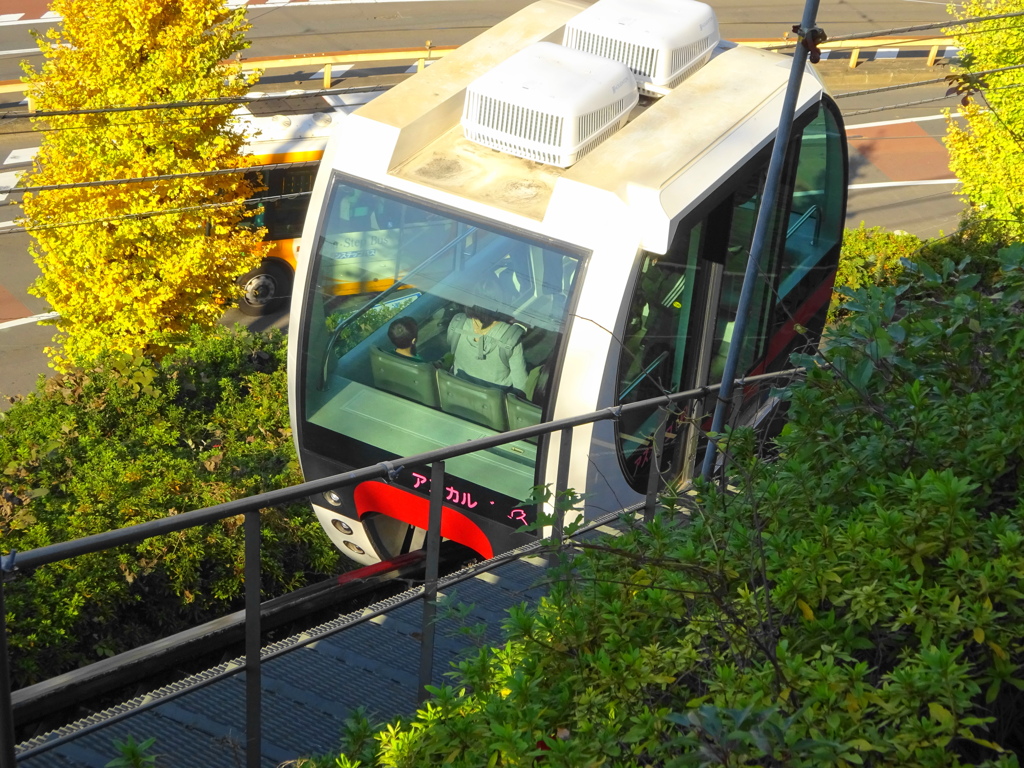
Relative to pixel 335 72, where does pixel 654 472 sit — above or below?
above

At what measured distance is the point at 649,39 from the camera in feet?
24.2

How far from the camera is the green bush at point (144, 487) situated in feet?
20.0

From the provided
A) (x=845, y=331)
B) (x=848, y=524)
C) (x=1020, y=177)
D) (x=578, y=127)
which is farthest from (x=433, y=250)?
(x=1020, y=177)

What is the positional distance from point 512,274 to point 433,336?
1.94ft

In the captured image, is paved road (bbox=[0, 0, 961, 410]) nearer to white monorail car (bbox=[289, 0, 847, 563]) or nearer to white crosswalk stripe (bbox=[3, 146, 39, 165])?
white crosswalk stripe (bbox=[3, 146, 39, 165])

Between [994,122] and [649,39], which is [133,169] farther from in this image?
[994,122]

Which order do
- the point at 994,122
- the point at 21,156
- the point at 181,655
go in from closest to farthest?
the point at 181,655 < the point at 994,122 < the point at 21,156

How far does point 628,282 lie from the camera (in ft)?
20.2

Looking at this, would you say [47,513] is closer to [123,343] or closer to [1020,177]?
[123,343]

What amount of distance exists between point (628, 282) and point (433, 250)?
1096 millimetres

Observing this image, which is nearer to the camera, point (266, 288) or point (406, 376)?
point (406, 376)

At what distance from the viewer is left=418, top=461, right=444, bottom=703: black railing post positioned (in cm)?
400

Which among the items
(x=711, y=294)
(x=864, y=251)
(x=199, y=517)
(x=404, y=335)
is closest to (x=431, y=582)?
(x=199, y=517)

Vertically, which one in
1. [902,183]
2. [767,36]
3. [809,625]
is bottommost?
[902,183]
